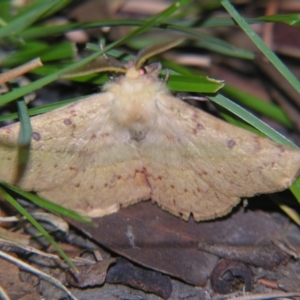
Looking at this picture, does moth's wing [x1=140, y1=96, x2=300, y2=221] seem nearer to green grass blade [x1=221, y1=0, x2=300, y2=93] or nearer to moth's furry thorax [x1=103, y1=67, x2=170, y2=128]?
moth's furry thorax [x1=103, y1=67, x2=170, y2=128]

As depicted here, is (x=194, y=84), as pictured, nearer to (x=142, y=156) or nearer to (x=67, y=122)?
(x=142, y=156)

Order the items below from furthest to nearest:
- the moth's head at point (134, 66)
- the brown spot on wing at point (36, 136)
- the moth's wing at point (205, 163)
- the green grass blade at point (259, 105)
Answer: the green grass blade at point (259, 105)
the brown spot on wing at point (36, 136)
the moth's wing at point (205, 163)
the moth's head at point (134, 66)

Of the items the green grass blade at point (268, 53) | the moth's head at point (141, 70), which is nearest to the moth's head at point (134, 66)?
the moth's head at point (141, 70)

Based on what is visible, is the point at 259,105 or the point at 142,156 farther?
the point at 259,105

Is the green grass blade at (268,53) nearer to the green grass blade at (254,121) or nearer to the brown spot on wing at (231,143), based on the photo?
the green grass blade at (254,121)

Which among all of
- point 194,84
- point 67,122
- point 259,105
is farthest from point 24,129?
point 259,105

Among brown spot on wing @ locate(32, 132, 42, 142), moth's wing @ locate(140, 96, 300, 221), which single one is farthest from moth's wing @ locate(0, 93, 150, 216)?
moth's wing @ locate(140, 96, 300, 221)

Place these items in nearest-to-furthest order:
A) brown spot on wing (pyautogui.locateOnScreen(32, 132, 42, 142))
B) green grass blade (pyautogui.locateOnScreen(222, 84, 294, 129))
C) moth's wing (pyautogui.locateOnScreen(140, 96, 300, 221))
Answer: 1. moth's wing (pyautogui.locateOnScreen(140, 96, 300, 221))
2. brown spot on wing (pyautogui.locateOnScreen(32, 132, 42, 142))
3. green grass blade (pyautogui.locateOnScreen(222, 84, 294, 129))

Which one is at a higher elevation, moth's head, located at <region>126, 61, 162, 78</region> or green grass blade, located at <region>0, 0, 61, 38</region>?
green grass blade, located at <region>0, 0, 61, 38</region>
